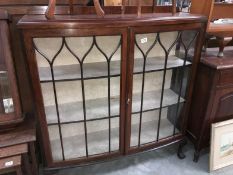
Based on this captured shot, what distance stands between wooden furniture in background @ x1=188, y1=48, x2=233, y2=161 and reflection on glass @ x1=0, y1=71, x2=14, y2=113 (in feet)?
4.27

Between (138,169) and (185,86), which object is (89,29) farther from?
(138,169)

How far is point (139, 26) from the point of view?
1.19m

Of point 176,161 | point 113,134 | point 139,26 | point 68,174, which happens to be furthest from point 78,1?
point 176,161

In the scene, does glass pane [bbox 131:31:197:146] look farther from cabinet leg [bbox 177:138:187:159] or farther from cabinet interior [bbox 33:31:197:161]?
cabinet leg [bbox 177:138:187:159]

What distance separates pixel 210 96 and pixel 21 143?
131cm

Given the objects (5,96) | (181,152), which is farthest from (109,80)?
(181,152)

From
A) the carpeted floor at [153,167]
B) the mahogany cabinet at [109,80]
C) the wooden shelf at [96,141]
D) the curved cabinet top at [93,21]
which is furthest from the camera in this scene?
the carpeted floor at [153,167]

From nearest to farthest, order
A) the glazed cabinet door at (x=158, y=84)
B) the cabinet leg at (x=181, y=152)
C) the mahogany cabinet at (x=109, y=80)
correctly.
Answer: the mahogany cabinet at (x=109, y=80) < the glazed cabinet door at (x=158, y=84) < the cabinet leg at (x=181, y=152)

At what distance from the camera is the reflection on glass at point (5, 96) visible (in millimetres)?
1197

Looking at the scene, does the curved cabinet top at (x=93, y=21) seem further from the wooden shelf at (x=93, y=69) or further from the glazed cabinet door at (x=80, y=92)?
the wooden shelf at (x=93, y=69)

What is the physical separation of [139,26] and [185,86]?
0.66 metres

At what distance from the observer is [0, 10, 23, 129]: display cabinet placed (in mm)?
1099

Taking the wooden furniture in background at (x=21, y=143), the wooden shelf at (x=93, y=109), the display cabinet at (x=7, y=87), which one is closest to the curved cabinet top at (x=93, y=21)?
the display cabinet at (x=7, y=87)

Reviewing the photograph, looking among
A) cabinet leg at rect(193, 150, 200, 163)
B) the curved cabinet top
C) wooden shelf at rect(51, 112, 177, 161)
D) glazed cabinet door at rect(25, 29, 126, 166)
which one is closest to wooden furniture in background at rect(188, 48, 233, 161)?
cabinet leg at rect(193, 150, 200, 163)
